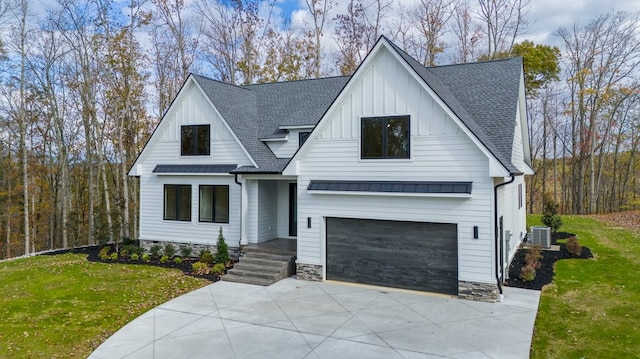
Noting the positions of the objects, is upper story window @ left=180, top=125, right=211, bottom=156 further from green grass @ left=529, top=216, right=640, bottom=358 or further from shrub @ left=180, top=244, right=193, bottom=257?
green grass @ left=529, top=216, right=640, bottom=358

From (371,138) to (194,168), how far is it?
299 inches

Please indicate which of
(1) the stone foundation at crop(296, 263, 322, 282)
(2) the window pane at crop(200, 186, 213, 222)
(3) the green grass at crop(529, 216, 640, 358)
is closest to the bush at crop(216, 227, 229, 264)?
(2) the window pane at crop(200, 186, 213, 222)

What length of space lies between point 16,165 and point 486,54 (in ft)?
116

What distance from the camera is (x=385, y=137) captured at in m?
10.8

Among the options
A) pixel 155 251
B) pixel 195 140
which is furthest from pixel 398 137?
pixel 155 251

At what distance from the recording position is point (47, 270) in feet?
44.3

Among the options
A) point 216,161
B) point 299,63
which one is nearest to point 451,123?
point 216,161

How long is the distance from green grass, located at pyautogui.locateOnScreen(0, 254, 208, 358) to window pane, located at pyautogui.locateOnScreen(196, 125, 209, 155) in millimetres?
4740

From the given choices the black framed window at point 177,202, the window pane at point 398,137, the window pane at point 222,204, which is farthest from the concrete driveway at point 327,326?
the black framed window at point 177,202

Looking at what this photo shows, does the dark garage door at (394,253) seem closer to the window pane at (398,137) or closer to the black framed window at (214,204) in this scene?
the window pane at (398,137)

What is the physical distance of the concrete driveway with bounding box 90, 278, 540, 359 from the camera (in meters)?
6.91

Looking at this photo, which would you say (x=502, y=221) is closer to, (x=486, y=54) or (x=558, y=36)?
(x=486, y=54)

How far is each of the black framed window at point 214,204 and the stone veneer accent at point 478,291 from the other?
8.79 meters

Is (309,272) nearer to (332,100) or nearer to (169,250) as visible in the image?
(169,250)
